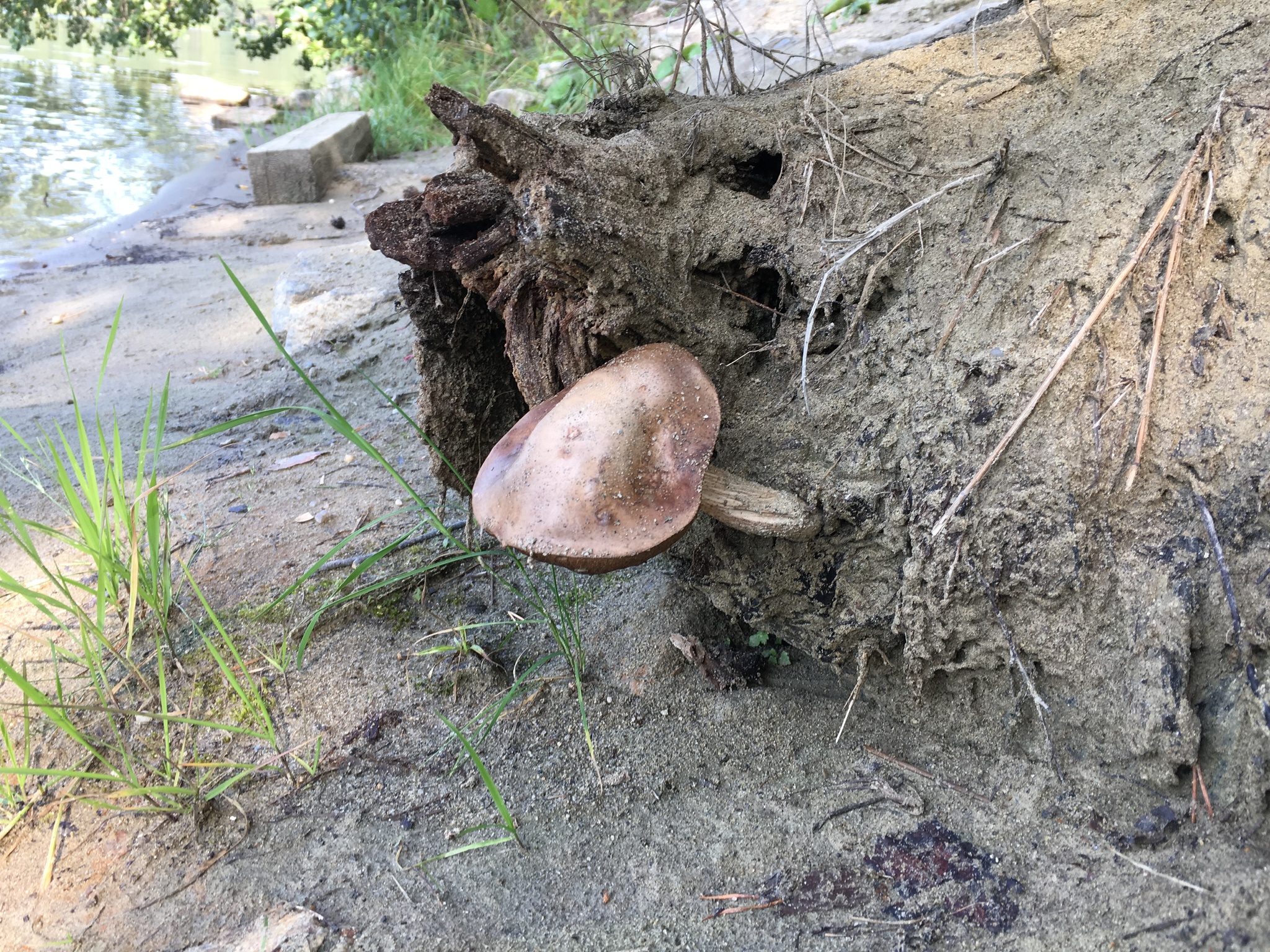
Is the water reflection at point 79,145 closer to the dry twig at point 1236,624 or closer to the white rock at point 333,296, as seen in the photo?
the white rock at point 333,296

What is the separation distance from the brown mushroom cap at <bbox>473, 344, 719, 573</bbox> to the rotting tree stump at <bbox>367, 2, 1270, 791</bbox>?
32cm

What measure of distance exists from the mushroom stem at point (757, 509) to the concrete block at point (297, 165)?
7254 millimetres

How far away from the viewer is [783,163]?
7.22ft

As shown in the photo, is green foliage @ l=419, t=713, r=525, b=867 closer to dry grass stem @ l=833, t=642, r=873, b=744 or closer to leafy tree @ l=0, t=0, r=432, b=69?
dry grass stem @ l=833, t=642, r=873, b=744

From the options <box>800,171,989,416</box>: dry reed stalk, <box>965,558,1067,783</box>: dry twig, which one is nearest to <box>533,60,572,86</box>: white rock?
<box>800,171,989,416</box>: dry reed stalk

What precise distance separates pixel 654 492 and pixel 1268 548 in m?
1.11

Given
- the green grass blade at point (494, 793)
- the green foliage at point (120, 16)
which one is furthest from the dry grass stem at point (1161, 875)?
the green foliage at point (120, 16)

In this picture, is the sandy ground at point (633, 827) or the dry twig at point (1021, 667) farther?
the dry twig at point (1021, 667)

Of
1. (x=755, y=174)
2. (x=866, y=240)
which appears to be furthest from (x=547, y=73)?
(x=866, y=240)

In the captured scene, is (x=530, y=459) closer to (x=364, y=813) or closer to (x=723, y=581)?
(x=723, y=581)

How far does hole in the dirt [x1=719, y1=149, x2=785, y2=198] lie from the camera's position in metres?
2.28

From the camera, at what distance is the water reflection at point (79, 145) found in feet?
26.5

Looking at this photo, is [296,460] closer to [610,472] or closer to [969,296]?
[610,472]

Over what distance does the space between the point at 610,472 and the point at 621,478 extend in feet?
0.09
